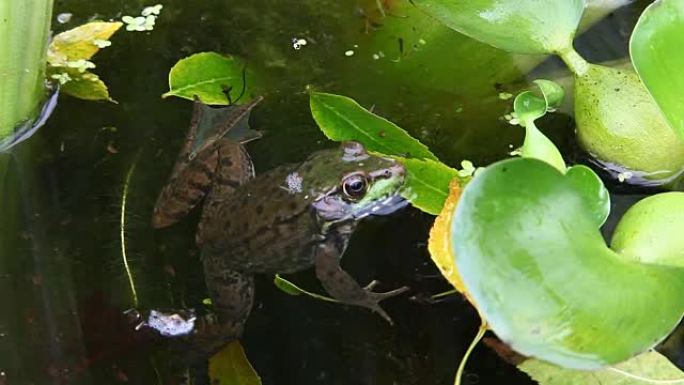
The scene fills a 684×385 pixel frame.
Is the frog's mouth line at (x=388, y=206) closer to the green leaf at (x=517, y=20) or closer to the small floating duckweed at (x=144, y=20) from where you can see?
the green leaf at (x=517, y=20)

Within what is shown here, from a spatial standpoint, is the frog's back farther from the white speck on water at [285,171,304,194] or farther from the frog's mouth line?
the frog's mouth line

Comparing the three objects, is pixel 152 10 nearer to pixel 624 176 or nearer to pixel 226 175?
pixel 226 175

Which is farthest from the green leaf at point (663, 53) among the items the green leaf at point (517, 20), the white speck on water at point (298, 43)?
the white speck on water at point (298, 43)

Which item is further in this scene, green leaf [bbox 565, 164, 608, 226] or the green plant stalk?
the green plant stalk

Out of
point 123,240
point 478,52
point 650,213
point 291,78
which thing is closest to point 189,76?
point 291,78

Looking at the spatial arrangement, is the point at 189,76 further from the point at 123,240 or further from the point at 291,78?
the point at 123,240

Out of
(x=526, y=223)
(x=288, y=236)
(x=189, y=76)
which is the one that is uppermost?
(x=526, y=223)

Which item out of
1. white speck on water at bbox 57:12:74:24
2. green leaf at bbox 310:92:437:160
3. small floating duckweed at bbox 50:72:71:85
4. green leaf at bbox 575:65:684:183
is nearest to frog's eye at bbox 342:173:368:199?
green leaf at bbox 310:92:437:160
